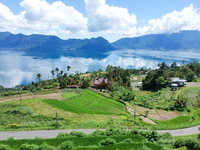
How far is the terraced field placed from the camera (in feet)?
119

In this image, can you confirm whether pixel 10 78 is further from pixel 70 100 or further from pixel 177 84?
pixel 177 84

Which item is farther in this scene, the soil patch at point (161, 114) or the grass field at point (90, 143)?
the soil patch at point (161, 114)

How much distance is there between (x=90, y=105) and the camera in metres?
40.8

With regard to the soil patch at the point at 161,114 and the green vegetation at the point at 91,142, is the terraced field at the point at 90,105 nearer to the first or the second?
the soil patch at the point at 161,114

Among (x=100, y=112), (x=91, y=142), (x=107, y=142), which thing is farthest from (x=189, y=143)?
(x=100, y=112)

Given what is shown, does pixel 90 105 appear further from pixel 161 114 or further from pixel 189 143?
pixel 189 143

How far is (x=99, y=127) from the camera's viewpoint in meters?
24.5

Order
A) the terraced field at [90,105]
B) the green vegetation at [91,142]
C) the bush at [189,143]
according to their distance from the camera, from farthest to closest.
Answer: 1. the terraced field at [90,105]
2. the green vegetation at [91,142]
3. the bush at [189,143]

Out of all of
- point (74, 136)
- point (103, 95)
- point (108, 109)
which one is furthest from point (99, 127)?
point (103, 95)

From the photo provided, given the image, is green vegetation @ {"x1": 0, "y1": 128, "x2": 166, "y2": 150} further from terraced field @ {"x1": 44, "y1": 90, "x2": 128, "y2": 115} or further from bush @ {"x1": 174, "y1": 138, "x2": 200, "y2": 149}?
terraced field @ {"x1": 44, "y1": 90, "x2": 128, "y2": 115}

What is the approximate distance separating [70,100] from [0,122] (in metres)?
20.5

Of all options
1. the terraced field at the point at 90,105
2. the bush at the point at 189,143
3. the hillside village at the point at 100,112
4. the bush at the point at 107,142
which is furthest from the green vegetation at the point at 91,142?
the terraced field at the point at 90,105

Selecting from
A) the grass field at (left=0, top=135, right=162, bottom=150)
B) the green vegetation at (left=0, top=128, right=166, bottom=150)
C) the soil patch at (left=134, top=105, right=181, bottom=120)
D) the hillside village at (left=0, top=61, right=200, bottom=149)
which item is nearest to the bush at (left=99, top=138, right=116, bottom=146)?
the green vegetation at (left=0, top=128, right=166, bottom=150)

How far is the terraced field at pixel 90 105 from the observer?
119ft
